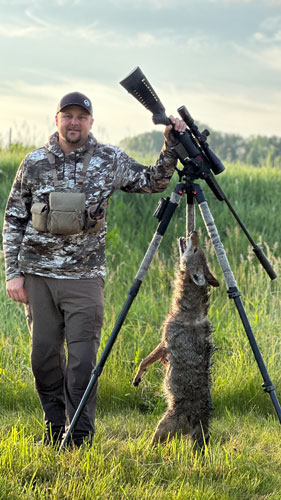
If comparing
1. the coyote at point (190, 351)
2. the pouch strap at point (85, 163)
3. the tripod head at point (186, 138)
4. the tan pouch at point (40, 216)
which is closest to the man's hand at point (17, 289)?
the tan pouch at point (40, 216)

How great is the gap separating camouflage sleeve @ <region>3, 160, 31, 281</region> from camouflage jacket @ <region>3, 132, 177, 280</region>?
6cm

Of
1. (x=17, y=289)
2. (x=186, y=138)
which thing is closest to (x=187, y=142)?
(x=186, y=138)

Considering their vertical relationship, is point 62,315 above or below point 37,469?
above

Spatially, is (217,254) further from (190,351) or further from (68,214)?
(68,214)

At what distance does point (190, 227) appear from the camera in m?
4.39

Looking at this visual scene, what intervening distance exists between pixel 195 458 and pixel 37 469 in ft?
3.44

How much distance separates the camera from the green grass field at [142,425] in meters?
4.06

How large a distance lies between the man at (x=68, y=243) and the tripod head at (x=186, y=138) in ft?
0.84

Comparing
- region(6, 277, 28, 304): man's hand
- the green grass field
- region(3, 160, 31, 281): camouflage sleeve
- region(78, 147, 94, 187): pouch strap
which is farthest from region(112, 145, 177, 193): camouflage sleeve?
the green grass field

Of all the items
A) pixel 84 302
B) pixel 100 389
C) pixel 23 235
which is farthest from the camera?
pixel 100 389

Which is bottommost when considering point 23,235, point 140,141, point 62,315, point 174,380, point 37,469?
point 37,469

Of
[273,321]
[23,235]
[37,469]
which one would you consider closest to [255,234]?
[273,321]

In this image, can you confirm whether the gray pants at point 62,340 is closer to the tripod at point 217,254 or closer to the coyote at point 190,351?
the tripod at point 217,254

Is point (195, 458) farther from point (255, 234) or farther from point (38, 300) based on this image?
point (255, 234)
